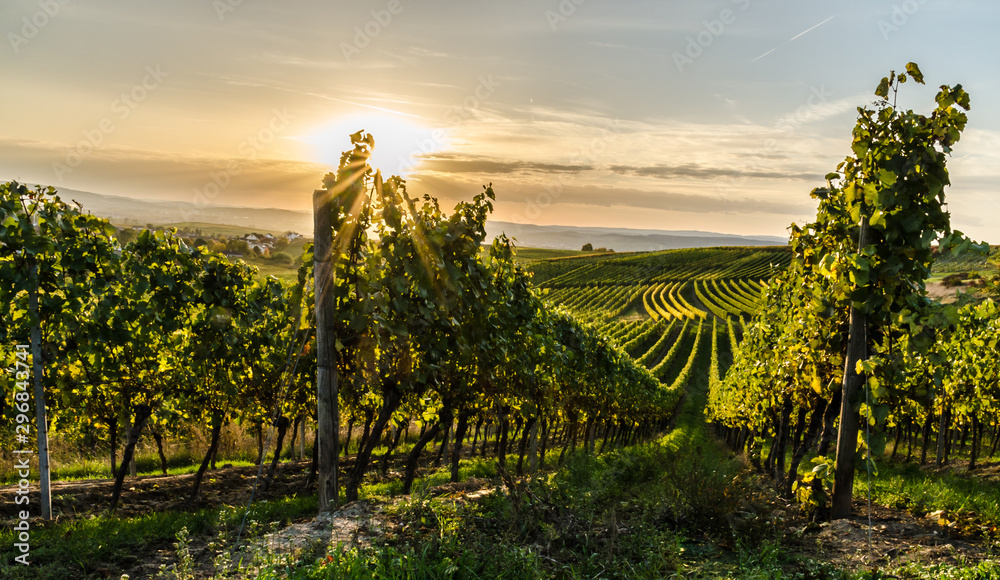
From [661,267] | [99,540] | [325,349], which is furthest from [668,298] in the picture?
[99,540]

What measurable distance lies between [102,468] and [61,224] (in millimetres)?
11137

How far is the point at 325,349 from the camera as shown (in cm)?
536

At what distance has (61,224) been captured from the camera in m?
6.61

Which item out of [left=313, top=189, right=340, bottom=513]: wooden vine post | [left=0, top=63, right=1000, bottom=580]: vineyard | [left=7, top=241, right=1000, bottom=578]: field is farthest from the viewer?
[left=313, top=189, right=340, bottom=513]: wooden vine post

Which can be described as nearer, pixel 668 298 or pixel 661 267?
pixel 668 298

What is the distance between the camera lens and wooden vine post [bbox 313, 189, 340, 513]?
17.3ft

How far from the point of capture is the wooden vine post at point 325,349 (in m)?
5.26

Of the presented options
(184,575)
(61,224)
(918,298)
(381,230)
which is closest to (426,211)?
(381,230)

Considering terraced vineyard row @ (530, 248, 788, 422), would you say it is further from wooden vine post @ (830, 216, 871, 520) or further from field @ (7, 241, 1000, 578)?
wooden vine post @ (830, 216, 871, 520)

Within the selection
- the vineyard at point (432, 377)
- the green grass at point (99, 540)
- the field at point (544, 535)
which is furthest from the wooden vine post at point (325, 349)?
the green grass at point (99, 540)

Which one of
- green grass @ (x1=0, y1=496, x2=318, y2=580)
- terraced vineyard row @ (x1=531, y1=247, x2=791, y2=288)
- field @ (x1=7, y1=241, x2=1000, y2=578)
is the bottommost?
green grass @ (x1=0, y1=496, x2=318, y2=580)

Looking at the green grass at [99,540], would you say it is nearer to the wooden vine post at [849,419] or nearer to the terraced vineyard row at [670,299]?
the wooden vine post at [849,419]

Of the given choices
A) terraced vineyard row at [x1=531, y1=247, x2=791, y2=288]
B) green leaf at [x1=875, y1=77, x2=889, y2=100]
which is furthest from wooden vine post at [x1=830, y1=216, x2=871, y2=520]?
terraced vineyard row at [x1=531, y1=247, x2=791, y2=288]

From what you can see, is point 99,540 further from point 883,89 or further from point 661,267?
point 661,267
